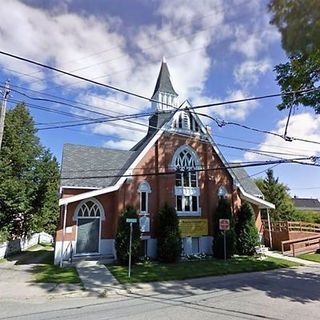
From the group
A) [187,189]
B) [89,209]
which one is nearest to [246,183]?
[187,189]

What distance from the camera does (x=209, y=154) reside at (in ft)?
73.8

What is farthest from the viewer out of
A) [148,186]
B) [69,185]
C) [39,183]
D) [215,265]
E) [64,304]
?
[39,183]

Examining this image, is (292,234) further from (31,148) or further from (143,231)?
(31,148)

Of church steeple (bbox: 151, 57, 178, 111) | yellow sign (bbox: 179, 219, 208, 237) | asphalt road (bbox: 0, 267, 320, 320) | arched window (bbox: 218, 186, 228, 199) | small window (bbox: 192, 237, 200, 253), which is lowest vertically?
asphalt road (bbox: 0, 267, 320, 320)

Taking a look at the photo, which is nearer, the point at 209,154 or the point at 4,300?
the point at 4,300

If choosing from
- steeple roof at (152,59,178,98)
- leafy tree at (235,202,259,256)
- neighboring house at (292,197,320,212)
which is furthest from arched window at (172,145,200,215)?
neighboring house at (292,197,320,212)

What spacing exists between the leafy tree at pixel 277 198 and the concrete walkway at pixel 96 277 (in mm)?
29847

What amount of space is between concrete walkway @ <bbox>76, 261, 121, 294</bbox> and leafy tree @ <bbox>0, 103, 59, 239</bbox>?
10.00m

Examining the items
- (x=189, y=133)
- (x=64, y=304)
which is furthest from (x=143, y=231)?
(x=64, y=304)

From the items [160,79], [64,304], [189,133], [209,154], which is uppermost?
[160,79]

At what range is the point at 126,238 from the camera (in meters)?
17.0

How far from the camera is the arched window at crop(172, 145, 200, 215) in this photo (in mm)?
20812

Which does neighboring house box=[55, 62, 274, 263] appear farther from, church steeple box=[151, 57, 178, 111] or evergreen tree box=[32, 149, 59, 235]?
evergreen tree box=[32, 149, 59, 235]

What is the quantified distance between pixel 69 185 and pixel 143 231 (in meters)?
5.41
